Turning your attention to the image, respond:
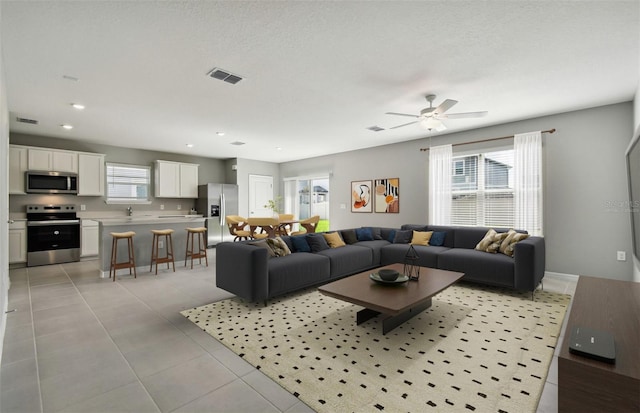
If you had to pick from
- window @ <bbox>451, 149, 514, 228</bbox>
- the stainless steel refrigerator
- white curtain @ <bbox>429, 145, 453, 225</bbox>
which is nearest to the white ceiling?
window @ <bbox>451, 149, 514, 228</bbox>

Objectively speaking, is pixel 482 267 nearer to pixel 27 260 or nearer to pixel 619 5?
pixel 619 5

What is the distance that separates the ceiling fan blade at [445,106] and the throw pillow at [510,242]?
2098mm

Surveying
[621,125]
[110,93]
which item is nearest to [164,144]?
[110,93]

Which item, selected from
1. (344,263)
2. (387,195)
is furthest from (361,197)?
(344,263)

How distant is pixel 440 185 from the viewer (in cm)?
594

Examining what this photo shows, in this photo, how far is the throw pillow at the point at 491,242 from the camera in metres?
4.35

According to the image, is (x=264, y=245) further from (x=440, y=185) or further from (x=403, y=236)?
(x=440, y=185)

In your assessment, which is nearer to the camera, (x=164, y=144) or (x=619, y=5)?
(x=619, y=5)

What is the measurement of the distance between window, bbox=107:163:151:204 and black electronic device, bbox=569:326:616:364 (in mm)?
8374

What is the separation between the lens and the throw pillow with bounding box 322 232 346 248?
5047mm

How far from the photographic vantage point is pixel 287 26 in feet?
7.87

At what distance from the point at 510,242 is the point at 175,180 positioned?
25.0 feet

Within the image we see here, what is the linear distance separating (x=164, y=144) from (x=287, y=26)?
18.6 feet

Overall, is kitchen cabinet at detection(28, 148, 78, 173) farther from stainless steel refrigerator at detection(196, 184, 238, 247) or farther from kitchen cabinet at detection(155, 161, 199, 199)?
stainless steel refrigerator at detection(196, 184, 238, 247)
